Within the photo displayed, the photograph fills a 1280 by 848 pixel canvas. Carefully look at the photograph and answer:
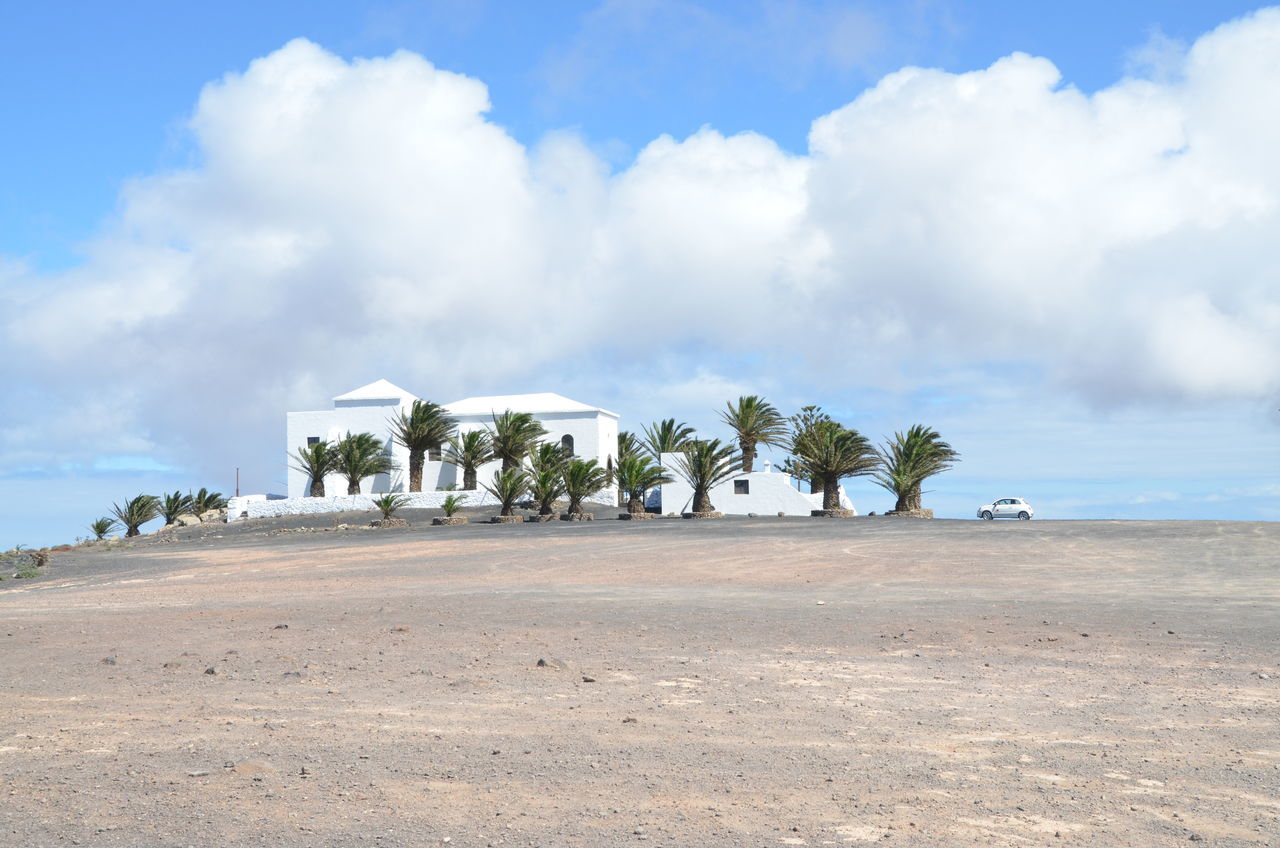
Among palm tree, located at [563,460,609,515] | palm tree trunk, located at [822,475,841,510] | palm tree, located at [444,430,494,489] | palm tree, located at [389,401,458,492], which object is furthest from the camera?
palm tree, located at [389,401,458,492]

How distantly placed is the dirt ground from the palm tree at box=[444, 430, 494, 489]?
34.5m

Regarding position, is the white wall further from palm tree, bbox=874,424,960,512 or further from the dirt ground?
the dirt ground

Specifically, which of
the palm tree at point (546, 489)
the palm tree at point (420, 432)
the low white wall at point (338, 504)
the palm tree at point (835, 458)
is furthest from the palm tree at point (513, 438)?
the palm tree at point (835, 458)

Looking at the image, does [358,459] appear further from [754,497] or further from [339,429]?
[754,497]

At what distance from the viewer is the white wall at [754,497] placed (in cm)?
5147

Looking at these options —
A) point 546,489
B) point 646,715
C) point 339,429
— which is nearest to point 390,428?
point 339,429

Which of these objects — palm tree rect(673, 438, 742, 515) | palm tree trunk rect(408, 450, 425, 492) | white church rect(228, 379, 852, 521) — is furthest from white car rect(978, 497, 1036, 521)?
palm tree trunk rect(408, 450, 425, 492)

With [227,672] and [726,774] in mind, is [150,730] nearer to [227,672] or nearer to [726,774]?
[227,672]

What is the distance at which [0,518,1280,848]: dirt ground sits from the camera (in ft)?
19.2

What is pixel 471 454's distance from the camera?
5497cm

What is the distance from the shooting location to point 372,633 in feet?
43.7

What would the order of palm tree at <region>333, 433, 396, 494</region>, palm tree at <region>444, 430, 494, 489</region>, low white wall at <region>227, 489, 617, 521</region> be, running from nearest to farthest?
low white wall at <region>227, 489, 617, 521</region>, palm tree at <region>444, 430, 494, 489</region>, palm tree at <region>333, 433, 396, 494</region>

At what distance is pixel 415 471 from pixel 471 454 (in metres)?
4.39

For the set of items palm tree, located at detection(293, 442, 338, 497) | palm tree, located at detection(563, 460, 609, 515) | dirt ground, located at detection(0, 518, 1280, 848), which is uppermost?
palm tree, located at detection(293, 442, 338, 497)
